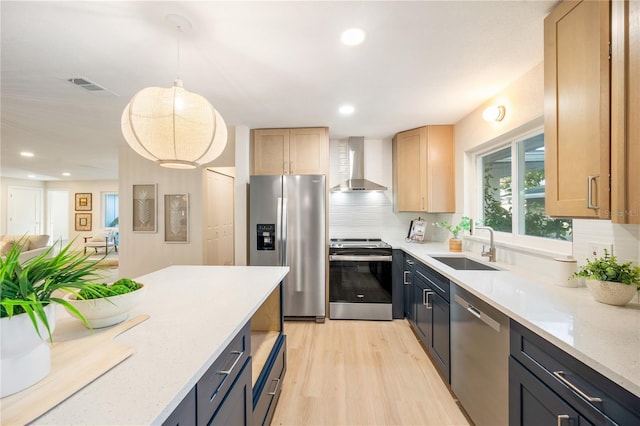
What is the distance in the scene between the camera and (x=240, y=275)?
5.98 ft

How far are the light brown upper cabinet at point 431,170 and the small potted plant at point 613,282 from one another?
6.49 ft

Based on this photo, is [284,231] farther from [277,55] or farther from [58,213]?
[58,213]

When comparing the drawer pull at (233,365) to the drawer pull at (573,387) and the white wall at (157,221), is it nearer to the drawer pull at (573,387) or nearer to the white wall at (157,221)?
the drawer pull at (573,387)

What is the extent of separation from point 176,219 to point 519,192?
4.79 m

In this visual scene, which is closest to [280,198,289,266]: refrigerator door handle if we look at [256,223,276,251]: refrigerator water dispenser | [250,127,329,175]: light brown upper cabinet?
[256,223,276,251]: refrigerator water dispenser

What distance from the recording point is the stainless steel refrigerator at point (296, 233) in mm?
3205

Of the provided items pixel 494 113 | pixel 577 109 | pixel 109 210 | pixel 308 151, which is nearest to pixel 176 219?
pixel 308 151

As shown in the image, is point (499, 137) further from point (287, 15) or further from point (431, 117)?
point (287, 15)

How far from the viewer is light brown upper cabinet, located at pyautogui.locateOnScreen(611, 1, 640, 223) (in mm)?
1006

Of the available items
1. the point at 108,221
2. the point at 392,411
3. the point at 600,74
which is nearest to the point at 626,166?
the point at 600,74

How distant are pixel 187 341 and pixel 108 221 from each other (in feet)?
34.6

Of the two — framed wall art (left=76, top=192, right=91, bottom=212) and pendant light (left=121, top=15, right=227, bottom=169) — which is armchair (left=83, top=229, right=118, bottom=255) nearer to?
framed wall art (left=76, top=192, right=91, bottom=212)

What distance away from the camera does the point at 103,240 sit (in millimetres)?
7625

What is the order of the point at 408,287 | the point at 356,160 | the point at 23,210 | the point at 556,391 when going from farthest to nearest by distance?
the point at 23,210 → the point at 356,160 → the point at 408,287 → the point at 556,391
